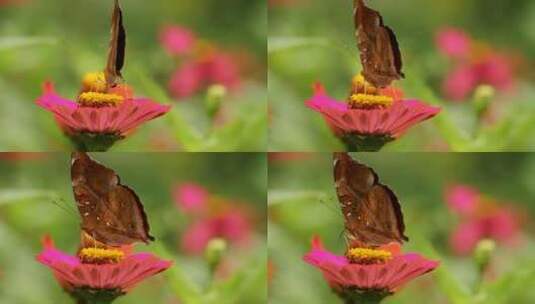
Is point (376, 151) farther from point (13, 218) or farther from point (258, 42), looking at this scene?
point (13, 218)

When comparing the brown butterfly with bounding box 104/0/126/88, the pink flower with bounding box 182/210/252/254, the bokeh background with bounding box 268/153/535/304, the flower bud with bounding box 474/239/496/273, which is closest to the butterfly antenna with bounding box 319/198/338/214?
the bokeh background with bounding box 268/153/535/304

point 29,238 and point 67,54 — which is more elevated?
point 67,54

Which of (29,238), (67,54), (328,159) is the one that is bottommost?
(29,238)

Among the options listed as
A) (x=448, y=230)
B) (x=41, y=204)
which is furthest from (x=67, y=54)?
(x=448, y=230)

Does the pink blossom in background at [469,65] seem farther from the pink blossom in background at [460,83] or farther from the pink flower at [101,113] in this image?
the pink flower at [101,113]

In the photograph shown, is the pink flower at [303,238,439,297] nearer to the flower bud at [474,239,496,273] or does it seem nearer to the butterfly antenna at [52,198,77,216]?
the flower bud at [474,239,496,273]

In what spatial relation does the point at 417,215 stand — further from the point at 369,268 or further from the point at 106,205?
the point at 106,205

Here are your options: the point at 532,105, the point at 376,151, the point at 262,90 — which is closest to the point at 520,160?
the point at 532,105
